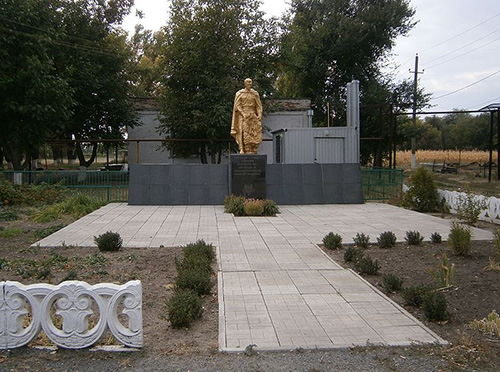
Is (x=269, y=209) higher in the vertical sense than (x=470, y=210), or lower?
lower

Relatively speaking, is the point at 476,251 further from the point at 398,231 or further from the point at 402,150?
the point at 402,150

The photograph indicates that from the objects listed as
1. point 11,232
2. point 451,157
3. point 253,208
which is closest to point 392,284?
point 253,208

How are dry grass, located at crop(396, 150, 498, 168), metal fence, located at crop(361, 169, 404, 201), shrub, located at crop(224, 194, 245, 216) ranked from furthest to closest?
dry grass, located at crop(396, 150, 498, 168) → metal fence, located at crop(361, 169, 404, 201) → shrub, located at crop(224, 194, 245, 216)

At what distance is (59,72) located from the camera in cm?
2253

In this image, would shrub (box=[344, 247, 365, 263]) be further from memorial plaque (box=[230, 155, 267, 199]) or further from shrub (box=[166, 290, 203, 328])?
memorial plaque (box=[230, 155, 267, 199])

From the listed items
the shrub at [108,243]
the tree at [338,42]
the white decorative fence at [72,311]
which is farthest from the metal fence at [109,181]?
the tree at [338,42]

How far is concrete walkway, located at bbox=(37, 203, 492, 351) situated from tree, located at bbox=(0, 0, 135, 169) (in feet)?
26.9

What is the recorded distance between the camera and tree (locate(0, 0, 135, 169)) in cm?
1909

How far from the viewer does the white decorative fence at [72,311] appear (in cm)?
410

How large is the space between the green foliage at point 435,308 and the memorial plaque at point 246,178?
10882 mm

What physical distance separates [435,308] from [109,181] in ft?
46.5

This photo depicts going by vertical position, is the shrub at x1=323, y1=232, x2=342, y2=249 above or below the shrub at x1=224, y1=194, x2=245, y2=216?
below

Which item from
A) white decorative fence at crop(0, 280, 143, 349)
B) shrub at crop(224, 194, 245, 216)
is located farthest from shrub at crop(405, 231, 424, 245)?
white decorative fence at crop(0, 280, 143, 349)

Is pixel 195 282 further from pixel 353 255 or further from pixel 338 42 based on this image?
pixel 338 42
